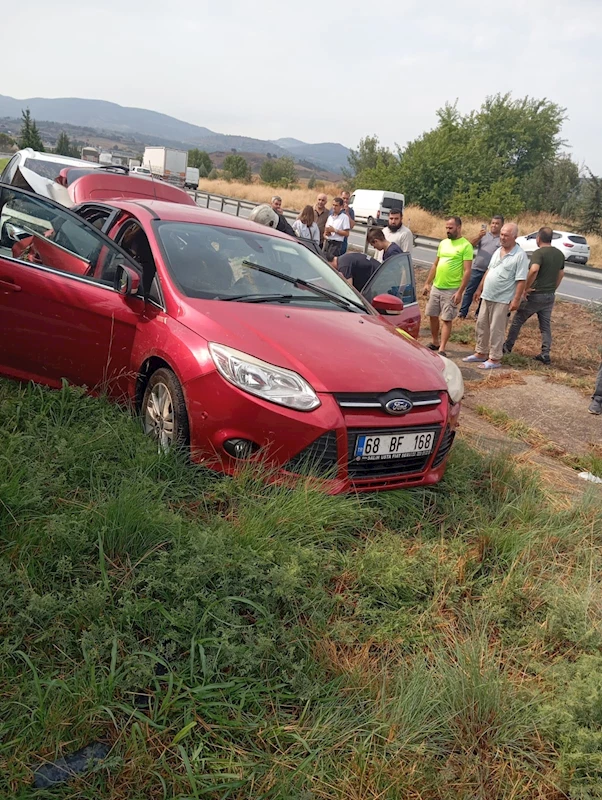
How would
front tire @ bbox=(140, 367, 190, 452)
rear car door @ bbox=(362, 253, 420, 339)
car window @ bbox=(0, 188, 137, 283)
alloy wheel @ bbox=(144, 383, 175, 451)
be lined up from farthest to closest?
rear car door @ bbox=(362, 253, 420, 339)
car window @ bbox=(0, 188, 137, 283)
alloy wheel @ bbox=(144, 383, 175, 451)
front tire @ bbox=(140, 367, 190, 452)

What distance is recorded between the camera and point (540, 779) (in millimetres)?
2211

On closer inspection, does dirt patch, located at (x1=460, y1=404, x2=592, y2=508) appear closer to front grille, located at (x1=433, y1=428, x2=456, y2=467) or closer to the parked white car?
front grille, located at (x1=433, y1=428, x2=456, y2=467)

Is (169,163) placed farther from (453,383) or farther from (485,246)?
(453,383)

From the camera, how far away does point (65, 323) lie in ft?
13.7

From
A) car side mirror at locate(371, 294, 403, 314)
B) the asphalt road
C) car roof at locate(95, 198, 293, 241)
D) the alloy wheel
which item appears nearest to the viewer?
the alloy wheel

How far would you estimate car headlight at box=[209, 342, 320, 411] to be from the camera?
3.30m

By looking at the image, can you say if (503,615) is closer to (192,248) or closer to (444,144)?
(192,248)

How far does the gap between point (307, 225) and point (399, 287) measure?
4.04m

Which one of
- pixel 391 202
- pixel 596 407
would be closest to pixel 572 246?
pixel 391 202

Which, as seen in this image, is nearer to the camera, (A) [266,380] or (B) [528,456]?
(A) [266,380]

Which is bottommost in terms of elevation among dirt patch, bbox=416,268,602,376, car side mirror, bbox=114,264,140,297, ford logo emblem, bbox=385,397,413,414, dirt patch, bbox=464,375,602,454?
dirt patch, bbox=464,375,602,454

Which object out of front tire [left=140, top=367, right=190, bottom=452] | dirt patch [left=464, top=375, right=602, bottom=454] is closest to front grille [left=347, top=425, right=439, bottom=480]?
front tire [left=140, top=367, right=190, bottom=452]

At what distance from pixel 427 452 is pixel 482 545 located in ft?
1.99

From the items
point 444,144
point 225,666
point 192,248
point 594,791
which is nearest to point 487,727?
point 594,791
